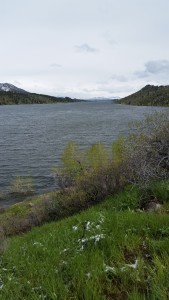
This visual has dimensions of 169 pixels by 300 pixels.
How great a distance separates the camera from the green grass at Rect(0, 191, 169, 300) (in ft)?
15.6

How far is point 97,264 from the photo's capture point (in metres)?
5.44

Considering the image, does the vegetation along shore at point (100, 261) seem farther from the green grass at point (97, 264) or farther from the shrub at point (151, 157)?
the shrub at point (151, 157)

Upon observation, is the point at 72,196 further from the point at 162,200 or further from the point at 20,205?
the point at 20,205

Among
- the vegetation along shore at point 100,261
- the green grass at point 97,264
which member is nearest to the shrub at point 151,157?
the vegetation along shore at point 100,261

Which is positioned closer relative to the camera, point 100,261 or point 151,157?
point 100,261

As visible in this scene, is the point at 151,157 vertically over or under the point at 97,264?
over

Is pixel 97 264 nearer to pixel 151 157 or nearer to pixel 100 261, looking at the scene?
pixel 100 261

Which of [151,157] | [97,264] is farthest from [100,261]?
[151,157]

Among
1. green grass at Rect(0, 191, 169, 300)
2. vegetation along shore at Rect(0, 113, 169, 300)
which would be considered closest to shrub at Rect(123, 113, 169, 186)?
vegetation along shore at Rect(0, 113, 169, 300)

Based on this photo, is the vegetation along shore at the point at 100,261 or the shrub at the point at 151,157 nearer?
the vegetation along shore at the point at 100,261

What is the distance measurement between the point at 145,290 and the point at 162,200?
6.58 metres

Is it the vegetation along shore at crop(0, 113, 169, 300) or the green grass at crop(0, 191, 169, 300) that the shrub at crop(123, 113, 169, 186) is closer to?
the vegetation along shore at crop(0, 113, 169, 300)

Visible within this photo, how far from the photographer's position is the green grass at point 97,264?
15.6 feet

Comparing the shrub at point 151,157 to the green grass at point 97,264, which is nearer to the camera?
the green grass at point 97,264
